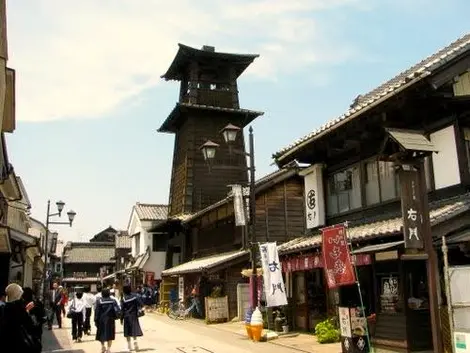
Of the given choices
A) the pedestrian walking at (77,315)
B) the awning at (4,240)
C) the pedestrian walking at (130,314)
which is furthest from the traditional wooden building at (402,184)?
the awning at (4,240)

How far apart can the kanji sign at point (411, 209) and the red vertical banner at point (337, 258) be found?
1.80m

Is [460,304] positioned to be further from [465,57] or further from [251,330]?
[251,330]

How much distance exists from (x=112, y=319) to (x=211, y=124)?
84.1 feet

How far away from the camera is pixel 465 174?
12312 mm

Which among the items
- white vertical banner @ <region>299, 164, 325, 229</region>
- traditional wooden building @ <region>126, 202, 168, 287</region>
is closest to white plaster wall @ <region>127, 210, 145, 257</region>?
traditional wooden building @ <region>126, 202, 168, 287</region>

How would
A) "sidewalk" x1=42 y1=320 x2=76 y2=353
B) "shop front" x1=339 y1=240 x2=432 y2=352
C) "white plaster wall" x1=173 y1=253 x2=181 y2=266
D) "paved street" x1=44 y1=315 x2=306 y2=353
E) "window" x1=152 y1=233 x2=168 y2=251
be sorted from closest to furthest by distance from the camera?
"shop front" x1=339 y1=240 x2=432 y2=352
"paved street" x1=44 y1=315 x2=306 y2=353
"sidewalk" x1=42 y1=320 x2=76 y2=353
"white plaster wall" x1=173 y1=253 x2=181 y2=266
"window" x1=152 y1=233 x2=168 y2=251

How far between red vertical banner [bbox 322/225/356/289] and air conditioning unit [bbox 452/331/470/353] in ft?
8.70

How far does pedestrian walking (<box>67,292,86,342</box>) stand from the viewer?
59.6 feet

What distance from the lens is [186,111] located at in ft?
124

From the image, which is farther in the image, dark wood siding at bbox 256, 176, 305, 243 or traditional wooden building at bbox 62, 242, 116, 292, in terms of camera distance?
traditional wooden building at bbox 62, 242, 116, 292

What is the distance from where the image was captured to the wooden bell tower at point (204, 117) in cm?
3788

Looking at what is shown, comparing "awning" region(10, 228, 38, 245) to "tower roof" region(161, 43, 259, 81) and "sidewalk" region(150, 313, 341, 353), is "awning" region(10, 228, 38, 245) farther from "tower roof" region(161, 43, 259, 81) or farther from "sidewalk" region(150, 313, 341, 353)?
"tower roof" region(161, 43, 259, 81)

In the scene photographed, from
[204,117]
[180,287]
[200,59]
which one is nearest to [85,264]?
[204,117]

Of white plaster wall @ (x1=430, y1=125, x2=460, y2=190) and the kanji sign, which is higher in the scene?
white plaster wall @ (x1=430, y1=125, x2=460, y2=190)
